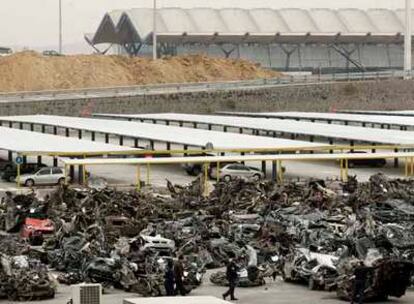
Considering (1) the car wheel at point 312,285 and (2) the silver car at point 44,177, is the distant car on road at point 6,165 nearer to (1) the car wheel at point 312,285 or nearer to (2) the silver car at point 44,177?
(2) the silver car at point 44,177

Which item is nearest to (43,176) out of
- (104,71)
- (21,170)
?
(21,170)

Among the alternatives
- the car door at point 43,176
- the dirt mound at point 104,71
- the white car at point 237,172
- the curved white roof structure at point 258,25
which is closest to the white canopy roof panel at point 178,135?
the white car at point 237,172

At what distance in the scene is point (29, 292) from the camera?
23.2m

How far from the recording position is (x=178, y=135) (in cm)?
5138

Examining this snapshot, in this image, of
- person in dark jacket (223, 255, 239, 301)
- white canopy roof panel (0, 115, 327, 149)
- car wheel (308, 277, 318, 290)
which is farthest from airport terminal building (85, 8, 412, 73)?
person in dark jacket (223, 255, 239, 301)

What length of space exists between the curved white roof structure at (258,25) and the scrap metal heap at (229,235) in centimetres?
7761

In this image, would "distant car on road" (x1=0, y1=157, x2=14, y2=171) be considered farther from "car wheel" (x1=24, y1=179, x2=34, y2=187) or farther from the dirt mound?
the dirt mound

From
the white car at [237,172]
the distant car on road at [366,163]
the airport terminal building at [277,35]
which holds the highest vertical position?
the airport terminal building at [277,35]

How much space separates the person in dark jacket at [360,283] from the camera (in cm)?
2245

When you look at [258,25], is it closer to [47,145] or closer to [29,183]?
[47,145]

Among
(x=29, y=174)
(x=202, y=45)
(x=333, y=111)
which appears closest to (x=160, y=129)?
(x=29, y=174)

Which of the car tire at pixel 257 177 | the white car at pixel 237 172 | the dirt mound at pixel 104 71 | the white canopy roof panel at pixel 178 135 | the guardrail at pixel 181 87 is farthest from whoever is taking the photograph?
the dirt mound at pixel 104 71

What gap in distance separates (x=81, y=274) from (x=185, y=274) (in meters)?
1.77

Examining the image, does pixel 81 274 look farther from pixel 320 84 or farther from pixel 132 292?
pixel 320 84
